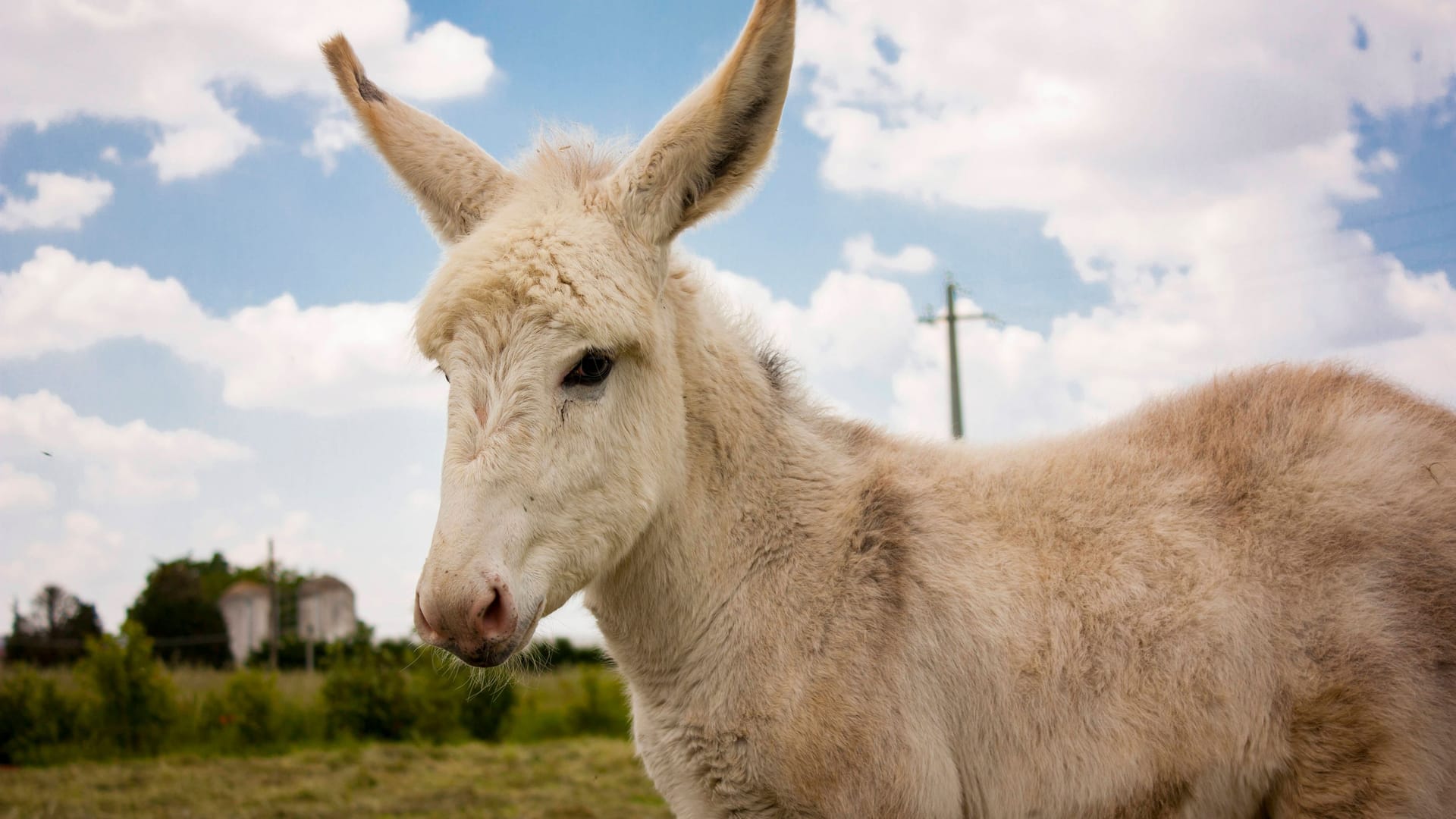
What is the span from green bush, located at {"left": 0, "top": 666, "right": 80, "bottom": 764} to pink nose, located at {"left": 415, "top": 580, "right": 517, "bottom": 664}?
55.9 ft

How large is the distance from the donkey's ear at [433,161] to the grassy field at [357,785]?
298 inches

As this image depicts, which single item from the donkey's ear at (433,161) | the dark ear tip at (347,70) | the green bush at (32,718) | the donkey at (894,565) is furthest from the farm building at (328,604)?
the donkey at (894,565)

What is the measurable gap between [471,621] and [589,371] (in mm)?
783

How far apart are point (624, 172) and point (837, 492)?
126 centimetres

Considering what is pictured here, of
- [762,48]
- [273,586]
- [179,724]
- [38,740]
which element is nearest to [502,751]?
[179,724]

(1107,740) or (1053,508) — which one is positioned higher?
(1053,508)

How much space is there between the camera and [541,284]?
2.76 m

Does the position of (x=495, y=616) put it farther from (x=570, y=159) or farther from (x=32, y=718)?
(x=32, y=718)

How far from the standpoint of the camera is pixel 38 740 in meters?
15.9

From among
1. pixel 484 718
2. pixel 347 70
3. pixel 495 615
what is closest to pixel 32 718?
pixel 484 718

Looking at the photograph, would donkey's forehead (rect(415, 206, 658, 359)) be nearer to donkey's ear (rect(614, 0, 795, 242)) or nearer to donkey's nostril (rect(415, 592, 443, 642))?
donkey's ear (rect(614, 0, 795, 242))

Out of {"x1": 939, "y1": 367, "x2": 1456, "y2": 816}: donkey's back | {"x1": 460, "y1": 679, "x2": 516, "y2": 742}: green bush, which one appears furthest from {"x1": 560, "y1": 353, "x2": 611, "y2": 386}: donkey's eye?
{"x1": 460, "y1": 679, "x2": 516, "y2": 742}: green bush

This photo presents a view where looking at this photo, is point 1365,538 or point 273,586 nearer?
point 1365,538

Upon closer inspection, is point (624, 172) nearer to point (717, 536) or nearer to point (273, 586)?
point (717, 536)
